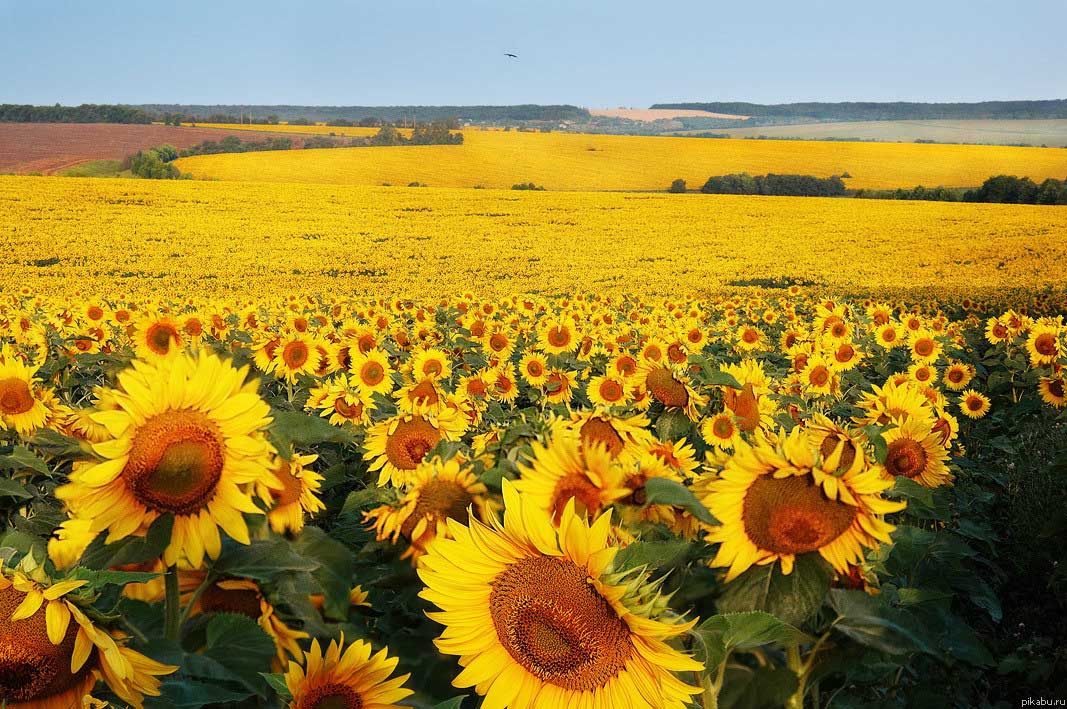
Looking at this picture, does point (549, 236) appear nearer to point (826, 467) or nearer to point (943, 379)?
point (943, 379)

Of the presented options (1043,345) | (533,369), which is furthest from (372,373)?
(1043,345)

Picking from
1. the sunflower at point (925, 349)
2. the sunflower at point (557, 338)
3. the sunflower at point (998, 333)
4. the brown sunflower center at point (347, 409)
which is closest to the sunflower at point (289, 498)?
the brown sunflower center at point (347, 409)

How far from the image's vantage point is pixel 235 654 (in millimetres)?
1271

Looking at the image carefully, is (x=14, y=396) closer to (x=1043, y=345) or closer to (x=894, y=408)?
(x=894, y=408)

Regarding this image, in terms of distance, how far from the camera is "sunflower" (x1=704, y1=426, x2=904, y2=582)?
4.14 ft

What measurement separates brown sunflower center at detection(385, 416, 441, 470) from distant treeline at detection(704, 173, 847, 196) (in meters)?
38.2

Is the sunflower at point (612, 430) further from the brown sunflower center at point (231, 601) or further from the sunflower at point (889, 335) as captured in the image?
the sunflower at point (889, 335)

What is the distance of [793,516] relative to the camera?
1303mm

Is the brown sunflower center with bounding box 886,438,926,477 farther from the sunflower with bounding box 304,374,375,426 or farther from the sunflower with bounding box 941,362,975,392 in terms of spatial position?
the sunflower with bounding box 941,362,975,392

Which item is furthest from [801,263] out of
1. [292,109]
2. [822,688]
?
[292,109]

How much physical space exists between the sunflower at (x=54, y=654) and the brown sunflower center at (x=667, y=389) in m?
2.41

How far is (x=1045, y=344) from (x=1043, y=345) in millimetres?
19

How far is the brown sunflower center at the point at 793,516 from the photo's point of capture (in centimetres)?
127

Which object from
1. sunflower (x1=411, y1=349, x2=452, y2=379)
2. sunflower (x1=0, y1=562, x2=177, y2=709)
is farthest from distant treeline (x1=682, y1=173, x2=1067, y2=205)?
sunflower (x1=0, y1=562, x2=177, y2=709)
